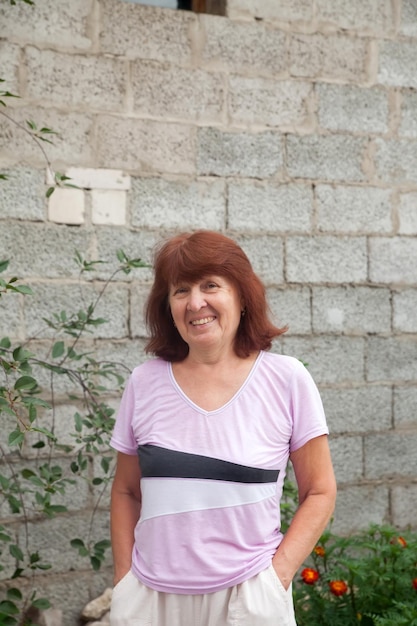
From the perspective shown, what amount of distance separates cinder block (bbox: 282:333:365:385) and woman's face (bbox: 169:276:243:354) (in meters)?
2.00

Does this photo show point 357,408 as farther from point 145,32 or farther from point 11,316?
point 145,32

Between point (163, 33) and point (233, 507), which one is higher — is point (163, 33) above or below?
above

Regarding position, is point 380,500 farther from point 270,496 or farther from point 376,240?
point 270,496

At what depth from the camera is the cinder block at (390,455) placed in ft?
14.1

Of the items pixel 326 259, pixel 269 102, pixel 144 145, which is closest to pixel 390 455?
pixel 326 259

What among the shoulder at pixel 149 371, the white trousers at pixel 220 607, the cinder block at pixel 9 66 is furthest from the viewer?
the cinder block at pixel 9 66

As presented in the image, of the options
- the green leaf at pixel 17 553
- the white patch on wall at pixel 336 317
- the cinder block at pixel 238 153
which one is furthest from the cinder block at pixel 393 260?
the green leaf at pixel 17 553

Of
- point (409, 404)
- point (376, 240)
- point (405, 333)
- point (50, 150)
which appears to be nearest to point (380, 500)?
point (409, 404)

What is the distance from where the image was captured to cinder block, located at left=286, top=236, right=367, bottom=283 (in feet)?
13.6

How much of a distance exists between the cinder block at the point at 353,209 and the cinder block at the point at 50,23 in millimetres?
1276

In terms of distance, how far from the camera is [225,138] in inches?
157

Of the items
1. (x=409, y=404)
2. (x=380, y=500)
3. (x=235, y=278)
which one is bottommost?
(x=380, y=500)

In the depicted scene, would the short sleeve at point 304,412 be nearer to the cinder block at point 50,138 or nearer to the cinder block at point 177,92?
the cinder block at point 50,138

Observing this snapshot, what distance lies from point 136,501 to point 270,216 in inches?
81.1
